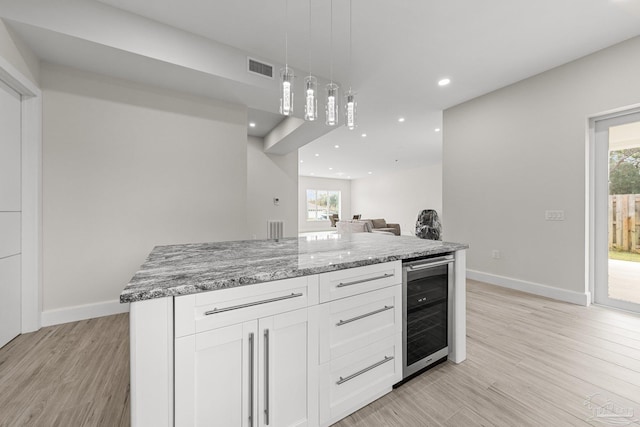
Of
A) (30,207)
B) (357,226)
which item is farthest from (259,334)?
(357,226)

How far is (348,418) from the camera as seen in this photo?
1.42 m

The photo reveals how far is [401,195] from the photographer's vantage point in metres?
12.0

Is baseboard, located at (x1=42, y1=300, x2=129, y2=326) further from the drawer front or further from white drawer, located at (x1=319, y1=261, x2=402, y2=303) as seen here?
white drawer, located at (x1=319, y1=261, x2=402, y2=303)

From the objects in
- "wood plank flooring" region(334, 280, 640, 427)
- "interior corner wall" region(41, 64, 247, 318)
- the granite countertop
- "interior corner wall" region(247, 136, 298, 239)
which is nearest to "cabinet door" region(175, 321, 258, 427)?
the granite countertop

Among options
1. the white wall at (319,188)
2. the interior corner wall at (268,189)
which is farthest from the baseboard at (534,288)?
the white wall at (319,188)

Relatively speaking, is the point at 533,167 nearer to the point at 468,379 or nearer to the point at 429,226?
the point at 468,379

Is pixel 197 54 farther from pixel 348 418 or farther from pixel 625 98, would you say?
pixel 625 98

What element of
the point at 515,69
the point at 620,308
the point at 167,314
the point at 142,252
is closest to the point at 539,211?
the point at 620,308

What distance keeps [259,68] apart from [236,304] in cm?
277

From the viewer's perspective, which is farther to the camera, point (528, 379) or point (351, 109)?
point (351, 109)

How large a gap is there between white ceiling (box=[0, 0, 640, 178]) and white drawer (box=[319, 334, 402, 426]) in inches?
106

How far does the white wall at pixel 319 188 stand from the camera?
43.5 ft

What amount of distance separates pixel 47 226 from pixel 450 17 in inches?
171

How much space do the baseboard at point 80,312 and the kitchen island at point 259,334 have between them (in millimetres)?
1888
